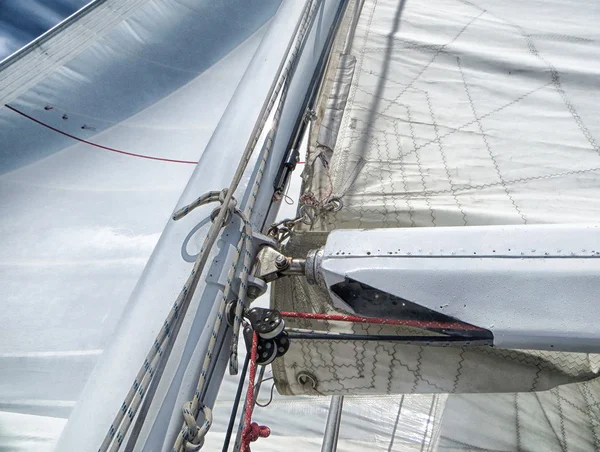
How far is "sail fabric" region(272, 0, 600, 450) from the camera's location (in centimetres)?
72

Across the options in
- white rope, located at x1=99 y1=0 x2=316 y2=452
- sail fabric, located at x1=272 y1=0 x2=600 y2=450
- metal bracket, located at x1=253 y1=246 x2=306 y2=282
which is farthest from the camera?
sail fabric, located at x1=272 y1=0 x2=600 y2=450

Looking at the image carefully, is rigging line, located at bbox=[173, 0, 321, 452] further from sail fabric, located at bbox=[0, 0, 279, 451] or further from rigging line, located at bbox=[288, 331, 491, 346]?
sail fabric, located at bbox=[0, 0, 279, 451]

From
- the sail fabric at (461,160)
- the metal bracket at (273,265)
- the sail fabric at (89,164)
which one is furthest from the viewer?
the sail fabric at (89,164)

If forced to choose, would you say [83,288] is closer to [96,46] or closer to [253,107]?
[253,107]

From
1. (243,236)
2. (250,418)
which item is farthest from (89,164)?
(250,418)

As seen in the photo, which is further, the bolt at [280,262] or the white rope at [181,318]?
the bolt at [280,262]

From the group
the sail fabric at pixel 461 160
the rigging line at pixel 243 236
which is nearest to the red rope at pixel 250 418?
the rigging line at pixel 243 236

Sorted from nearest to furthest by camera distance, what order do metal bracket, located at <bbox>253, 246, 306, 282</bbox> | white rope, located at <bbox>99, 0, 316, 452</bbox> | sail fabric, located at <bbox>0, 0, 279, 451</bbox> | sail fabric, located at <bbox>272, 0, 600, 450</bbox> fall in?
white rope, located at <bbox>99, 0, 316, 452</bbox> < metal bracket, located at <bbox>253, 246, 306, 282</bbox> < sail fabric, located at <bbox>272, 0, 600, 450</bbox> < sail fabric, located at <bbox>0, 0, 279, 451</bbox>

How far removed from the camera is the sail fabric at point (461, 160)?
0.72 metres

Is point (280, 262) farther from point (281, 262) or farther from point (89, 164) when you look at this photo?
point (89, 164)

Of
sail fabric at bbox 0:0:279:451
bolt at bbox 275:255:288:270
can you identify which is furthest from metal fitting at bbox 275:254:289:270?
sail fabric at bbox 0:0:279:451

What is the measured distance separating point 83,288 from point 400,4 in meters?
0.97

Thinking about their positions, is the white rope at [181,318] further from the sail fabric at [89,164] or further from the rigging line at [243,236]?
the sail fabric at [89,164]

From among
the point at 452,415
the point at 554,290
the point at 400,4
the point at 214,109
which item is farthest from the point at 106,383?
the point at 214,109
